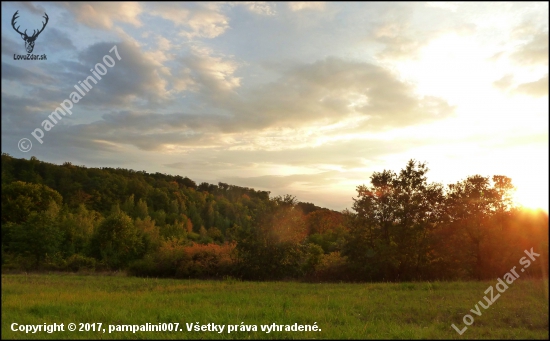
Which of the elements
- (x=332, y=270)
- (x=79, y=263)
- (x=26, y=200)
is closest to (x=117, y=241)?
(x=79, y=263)

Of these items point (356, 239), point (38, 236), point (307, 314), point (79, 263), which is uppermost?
point (356, 239)

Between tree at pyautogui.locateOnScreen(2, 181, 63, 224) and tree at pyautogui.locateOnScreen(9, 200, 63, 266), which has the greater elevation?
tree at pyautogui.locateOnScreen(2, 181, 63, 224)

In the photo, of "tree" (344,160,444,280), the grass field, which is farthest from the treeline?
the grass field

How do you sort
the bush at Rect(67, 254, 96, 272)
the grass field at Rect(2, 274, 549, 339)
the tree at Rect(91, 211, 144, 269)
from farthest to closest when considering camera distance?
the tree at Rect(91, 211, 144, 269)
the bush at Rect(67, 254, 96, 272)
the grass field at Rect(2, 274, 549, 339)

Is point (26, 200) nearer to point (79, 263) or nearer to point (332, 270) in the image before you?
point (79, 263)

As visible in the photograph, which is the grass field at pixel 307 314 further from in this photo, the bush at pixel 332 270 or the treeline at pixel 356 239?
the bush at pixel 332 270

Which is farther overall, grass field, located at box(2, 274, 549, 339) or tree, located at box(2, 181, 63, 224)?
tree, located at box(2, 181, 63, 224)

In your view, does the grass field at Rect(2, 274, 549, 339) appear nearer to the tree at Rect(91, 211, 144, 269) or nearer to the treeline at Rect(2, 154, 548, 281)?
the treeline at Rect(2, 154, 548, 281)

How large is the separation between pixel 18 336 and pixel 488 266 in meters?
28.2

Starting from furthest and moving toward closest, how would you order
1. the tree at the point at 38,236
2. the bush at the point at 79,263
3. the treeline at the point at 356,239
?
the bush at the point at 79,263
the tree at the point at 38,236
the treeline at the point at 356,239

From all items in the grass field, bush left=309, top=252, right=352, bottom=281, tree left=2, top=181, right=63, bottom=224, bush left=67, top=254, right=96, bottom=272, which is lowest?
bush left=67, top=254, right=96, bottom=272

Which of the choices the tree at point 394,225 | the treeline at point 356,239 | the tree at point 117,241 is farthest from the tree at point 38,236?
the tree at point 394,225

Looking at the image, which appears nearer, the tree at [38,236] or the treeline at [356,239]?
the treeline at [356,239]

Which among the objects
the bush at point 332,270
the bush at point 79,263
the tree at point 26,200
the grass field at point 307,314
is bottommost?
the bush at point 79,263
